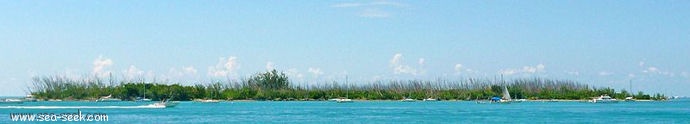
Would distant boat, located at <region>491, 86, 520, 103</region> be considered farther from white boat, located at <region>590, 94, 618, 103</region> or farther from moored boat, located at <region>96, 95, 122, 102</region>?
moored boat, located at <region>96, 95, 122, 102</region>

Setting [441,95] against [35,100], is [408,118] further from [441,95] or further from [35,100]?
[35,100]

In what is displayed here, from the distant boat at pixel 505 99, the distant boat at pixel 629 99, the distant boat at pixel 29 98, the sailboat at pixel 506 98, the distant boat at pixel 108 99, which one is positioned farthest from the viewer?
the distant boat at pixel 29 98

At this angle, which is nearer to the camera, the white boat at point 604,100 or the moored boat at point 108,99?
the white boat at point 604,100

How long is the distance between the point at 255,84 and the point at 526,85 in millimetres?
38481

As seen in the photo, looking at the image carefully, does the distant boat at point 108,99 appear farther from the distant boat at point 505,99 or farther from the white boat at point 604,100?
the white boat at point 604,100

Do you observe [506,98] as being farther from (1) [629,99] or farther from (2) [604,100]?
(1) [629,99]

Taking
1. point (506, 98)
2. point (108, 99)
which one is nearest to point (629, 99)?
point (506, 98)

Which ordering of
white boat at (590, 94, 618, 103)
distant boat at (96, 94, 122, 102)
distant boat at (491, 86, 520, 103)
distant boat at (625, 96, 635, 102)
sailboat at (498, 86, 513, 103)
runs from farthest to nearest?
distant boat at (96, 94, 122, 102)
distant boat at (625, 96, 635, 102)
white boat at (590, 94, 618, 103)
distant boat at (491, 86, 520, 103)
sailboat at (498, 86, 513, 103)

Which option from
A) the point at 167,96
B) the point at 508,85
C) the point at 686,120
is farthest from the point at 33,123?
the point at 508,85

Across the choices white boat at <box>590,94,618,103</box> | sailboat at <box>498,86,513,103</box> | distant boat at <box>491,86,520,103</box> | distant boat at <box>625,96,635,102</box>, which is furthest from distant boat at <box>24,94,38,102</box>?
distant boat at <box>625,96,635,102</box>

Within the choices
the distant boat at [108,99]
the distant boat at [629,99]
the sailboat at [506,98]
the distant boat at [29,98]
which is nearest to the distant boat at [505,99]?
the sailboat at [506,98]

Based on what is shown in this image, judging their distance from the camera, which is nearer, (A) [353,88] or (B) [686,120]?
(B) [686,120]

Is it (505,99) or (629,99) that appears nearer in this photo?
(505,99)

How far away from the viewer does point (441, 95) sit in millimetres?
149375
